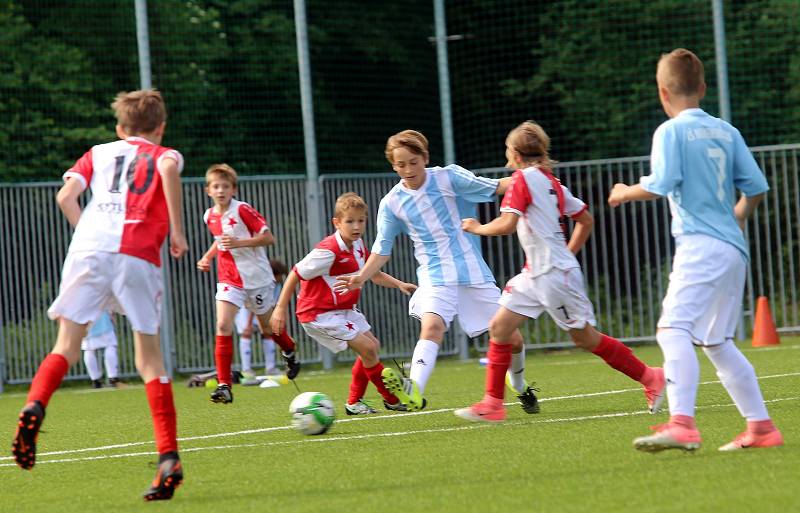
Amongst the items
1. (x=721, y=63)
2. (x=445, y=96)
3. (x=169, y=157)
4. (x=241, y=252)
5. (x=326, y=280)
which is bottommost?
(x=326, y=280)

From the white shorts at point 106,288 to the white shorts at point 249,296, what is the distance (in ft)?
19.5

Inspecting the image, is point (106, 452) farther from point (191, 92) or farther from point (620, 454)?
point (191, 92)

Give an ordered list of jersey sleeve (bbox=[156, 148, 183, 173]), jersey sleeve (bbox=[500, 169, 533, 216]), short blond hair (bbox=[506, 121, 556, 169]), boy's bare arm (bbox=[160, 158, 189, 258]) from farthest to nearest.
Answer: short blond hair (bbox=[506, 121, 556, 169]) < jersey sleeve (bbox=[500, 169, 533, 216]) < jersey sleeve (bbox=[156, 148, 183, 173]) < boy's bare arm (bbox=[160, 158, 189, 258])

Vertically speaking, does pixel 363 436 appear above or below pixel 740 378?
below

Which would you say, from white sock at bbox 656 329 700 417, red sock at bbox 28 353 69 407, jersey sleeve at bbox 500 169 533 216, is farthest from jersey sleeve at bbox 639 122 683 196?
red sock at bbox 28 353 69 407

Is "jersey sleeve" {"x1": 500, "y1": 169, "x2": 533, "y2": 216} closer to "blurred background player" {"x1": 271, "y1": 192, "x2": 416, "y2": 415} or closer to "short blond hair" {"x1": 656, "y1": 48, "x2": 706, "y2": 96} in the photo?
"blurred background player" {"x1": 271, "y1": 192, "x2": 416, "y2": 415}

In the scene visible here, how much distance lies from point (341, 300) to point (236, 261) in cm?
262

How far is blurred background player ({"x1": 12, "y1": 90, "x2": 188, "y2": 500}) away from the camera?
5.99 meters

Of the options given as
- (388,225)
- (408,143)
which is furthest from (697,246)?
(388,225)

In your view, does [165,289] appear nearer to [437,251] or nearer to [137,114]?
[437,251]

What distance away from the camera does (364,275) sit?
27.9 feet

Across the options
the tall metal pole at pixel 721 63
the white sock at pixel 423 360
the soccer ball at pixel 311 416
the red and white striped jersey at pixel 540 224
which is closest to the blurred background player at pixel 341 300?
the white sock at pixel 423 360

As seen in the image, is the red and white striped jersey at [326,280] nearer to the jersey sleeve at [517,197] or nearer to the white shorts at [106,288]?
the jersey sleeve at [517,197]

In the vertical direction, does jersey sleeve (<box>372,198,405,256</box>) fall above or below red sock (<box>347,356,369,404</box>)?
above
